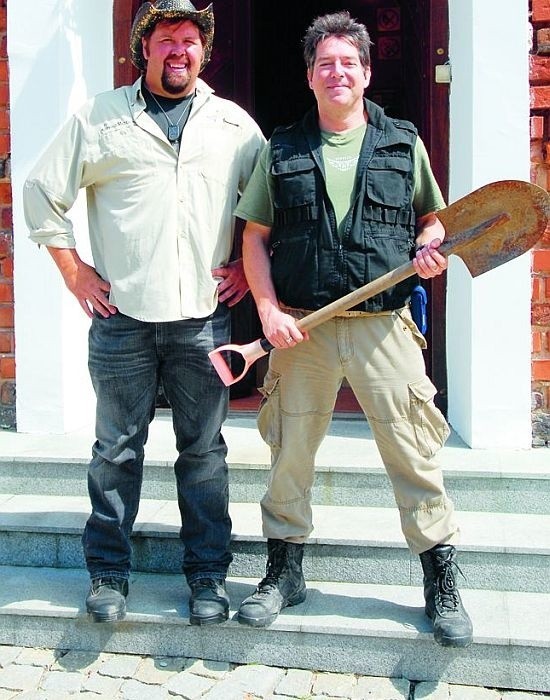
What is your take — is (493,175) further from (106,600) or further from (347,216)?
(106,600)

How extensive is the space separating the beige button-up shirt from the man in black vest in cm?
15

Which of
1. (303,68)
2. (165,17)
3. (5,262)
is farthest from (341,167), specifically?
(303,68)

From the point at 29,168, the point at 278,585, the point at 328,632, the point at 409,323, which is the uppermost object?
the point at 29,168

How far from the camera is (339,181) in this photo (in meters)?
2.57

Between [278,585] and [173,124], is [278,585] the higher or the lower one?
the lower one

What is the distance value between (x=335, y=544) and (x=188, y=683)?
2.33ft

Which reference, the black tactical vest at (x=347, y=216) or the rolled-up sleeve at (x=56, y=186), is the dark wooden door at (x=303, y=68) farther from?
the rolled-up sleeve at (x=56, y=186)

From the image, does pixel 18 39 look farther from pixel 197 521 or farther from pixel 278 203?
pixel 197 521

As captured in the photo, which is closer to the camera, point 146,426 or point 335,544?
point 146,426

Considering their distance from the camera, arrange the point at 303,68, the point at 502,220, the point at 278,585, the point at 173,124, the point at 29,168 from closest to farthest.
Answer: the point at 502,220 → the point at 173,124 → the point at 278,585 → the point at 29,168 → the point at 303,68

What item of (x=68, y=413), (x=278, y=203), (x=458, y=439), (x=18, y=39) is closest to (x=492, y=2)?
(x=278, y=203)

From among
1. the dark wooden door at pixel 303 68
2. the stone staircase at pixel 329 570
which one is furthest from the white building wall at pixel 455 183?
the stone staircase at pixel 329 570

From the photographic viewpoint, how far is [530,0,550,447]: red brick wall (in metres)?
3.59

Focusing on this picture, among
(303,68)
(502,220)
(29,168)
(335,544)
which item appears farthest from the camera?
(303,68)
